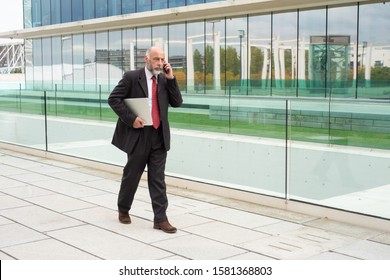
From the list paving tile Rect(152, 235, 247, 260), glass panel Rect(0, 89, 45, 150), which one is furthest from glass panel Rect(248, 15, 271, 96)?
paving tile Rect(152, 235, 247, 260)

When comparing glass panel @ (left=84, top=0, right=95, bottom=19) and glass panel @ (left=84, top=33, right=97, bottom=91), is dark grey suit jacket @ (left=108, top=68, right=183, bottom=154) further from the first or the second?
glass panel @ (left=84, top=0, right=95, bottom=19)

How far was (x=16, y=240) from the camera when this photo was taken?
5648 mm

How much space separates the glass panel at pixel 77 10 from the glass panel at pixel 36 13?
13.4ft

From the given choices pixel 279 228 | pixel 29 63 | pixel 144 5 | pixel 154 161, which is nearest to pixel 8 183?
pixel 154 161

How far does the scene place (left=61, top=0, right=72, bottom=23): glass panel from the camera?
116 feet

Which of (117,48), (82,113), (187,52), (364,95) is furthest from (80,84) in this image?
(82,113)

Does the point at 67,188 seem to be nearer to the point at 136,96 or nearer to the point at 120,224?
the point at 120,224

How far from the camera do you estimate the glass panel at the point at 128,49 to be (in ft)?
102

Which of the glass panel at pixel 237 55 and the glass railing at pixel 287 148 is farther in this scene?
the glass panel at pixel 237 55

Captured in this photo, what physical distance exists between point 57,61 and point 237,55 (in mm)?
16560

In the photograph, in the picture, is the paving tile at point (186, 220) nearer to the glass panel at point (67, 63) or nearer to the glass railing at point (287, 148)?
the glass railing at point (287, 148)

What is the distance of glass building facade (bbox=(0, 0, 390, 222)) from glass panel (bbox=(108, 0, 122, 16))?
90 mm

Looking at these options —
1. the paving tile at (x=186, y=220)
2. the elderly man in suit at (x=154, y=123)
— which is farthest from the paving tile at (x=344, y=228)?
the elderly man in suit at (x=154, y=123)

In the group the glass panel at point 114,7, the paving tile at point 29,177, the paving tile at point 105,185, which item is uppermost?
the glass panel at point 114,7
